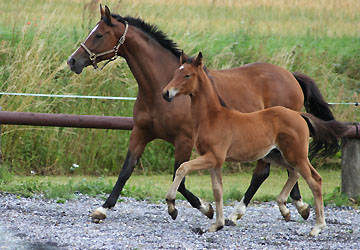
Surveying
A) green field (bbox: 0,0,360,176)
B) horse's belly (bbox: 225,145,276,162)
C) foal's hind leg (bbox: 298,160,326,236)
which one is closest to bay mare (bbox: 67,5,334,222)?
horse's belly (bbox: 225,145,276,162)

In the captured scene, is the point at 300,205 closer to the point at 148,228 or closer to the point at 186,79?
the point at 148,228

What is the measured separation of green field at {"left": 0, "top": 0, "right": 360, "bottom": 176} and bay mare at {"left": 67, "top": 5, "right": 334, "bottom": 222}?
3356 mm

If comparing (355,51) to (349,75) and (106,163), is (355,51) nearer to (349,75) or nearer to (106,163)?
(349,75)

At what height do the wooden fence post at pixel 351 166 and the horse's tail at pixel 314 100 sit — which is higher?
the horse's tail at pixel 314 100

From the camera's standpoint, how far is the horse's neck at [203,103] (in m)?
6.10

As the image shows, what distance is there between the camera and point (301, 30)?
16438 mm

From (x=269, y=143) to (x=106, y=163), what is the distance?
457cm

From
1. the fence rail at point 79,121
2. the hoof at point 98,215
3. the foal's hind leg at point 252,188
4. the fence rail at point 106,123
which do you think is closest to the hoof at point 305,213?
the foal's hind leg at point 252,188

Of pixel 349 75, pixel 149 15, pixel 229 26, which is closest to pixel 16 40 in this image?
pixel 149 15

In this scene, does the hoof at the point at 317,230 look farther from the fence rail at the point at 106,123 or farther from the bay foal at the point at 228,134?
the fence rail at the point at 106,123

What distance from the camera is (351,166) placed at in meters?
8.16

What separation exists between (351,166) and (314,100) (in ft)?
2.95

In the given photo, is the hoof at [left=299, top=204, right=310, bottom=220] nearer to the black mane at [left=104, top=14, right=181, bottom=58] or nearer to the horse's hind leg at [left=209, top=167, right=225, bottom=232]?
the horse's hind leg at [left=209, top=167, right=225, bottom=232]

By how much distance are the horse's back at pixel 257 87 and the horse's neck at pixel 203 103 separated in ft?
3.15
